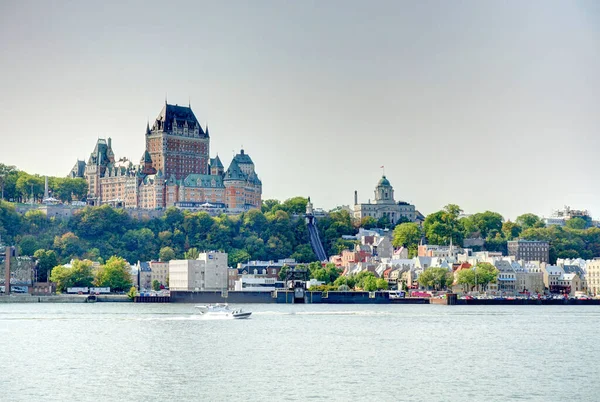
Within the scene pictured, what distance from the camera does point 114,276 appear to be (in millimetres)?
147125

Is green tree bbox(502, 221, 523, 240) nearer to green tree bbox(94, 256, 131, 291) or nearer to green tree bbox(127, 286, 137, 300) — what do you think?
green tree bbox(94, 256, 131, 291)

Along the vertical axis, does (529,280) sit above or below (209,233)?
below

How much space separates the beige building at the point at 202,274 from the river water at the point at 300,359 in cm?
4763

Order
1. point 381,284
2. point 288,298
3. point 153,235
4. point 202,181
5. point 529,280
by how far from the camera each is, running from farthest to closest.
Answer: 1. point 202,181
2. point 153,235
3. point 529,280
4. point 381,284
5. point 288,298

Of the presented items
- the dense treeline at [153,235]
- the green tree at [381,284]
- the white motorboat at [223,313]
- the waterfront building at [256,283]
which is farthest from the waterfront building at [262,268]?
the white motorboat at [223,313]

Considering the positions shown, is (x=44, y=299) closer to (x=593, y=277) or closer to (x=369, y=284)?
(x=369, y=284)

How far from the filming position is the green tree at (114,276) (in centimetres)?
14662

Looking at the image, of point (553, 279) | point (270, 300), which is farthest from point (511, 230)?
point (270, 300)

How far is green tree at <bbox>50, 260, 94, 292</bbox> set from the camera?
146 meters

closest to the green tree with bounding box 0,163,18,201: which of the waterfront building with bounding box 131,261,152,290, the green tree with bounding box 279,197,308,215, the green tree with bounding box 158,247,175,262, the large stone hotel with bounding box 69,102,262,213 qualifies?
the large stone hotel with bounding box 69,102,262,213

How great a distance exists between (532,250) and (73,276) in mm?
66119

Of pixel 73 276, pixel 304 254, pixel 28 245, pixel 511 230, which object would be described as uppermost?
pixel 511 230

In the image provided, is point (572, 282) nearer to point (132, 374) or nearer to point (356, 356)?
point (356, 356)

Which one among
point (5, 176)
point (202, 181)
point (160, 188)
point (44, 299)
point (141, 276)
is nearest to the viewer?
point (44, 299)
